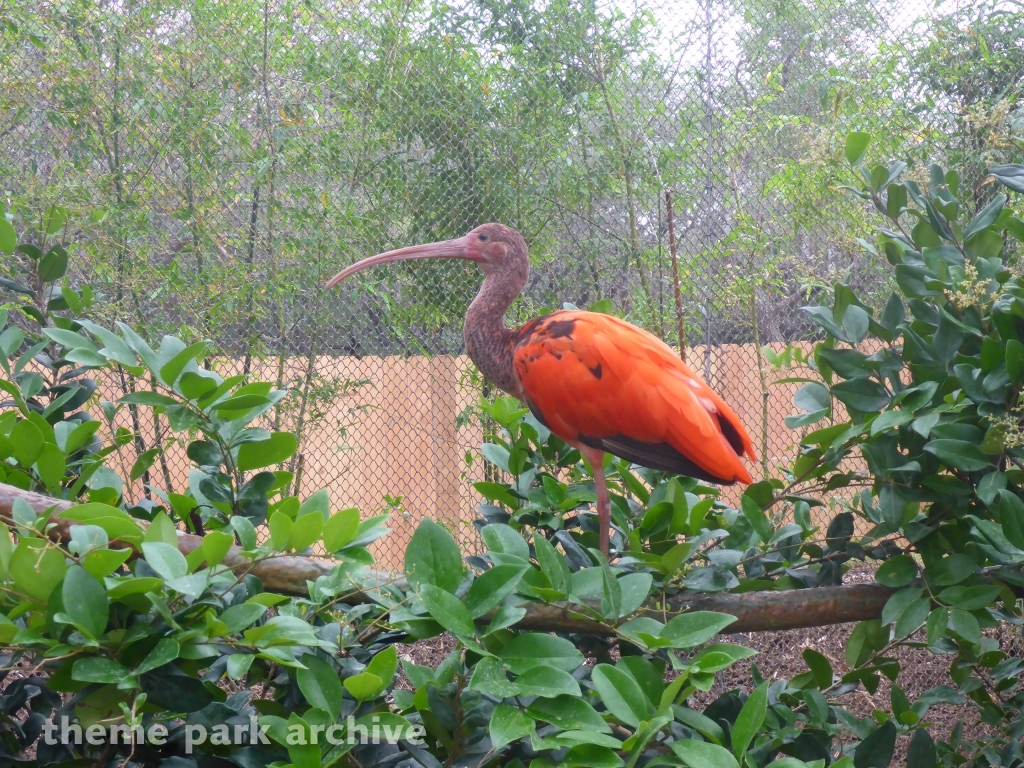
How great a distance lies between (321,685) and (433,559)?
151 mm

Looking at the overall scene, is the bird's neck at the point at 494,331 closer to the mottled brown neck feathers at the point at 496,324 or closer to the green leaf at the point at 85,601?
the mottled brown neck feathers at the point at 496,324

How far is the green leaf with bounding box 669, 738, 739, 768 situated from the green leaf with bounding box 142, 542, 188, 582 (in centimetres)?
47

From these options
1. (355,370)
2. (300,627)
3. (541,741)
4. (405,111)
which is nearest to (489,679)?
(541,741)

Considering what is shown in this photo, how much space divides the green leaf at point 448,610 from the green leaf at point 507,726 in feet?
0.24

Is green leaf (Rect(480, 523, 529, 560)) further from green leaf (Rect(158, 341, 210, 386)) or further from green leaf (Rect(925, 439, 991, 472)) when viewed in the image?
green leaf (Rect(925, 439, 991, 472))

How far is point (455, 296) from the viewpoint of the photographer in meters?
3.00

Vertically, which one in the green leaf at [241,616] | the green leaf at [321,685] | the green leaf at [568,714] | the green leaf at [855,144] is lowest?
the green leaf at [568,714]

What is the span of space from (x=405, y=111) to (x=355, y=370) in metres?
0.91

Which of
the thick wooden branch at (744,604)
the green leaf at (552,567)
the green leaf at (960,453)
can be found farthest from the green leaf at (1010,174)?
the green leaf at (552,567)

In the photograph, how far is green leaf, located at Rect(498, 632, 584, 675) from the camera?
2.55 feet

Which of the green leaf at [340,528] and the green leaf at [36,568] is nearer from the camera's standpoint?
the green leaf at [36,568]

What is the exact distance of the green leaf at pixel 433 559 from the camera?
817mm

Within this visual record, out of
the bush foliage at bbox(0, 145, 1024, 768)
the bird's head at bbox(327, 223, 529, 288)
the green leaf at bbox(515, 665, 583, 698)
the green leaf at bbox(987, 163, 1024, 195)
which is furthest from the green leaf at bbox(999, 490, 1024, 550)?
the bird's head at bbox(327, 223, 529, 288)

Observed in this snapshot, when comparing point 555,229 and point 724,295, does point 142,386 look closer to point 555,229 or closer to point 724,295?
point 555,229
